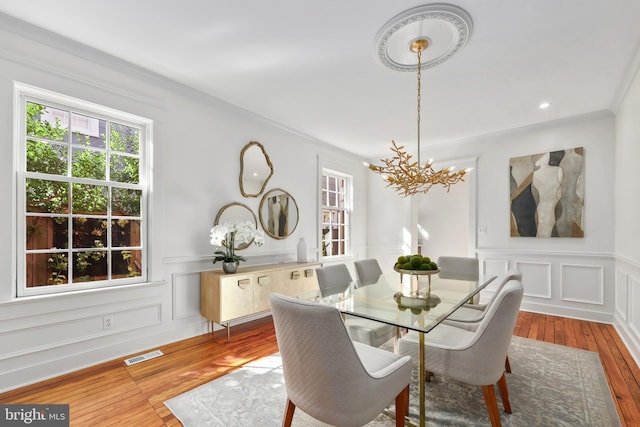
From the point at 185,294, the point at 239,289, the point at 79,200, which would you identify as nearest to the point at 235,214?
the point at 239,289

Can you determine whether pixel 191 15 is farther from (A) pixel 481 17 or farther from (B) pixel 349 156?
(B) pixel 349 156

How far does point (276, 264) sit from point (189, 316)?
1.18 metres

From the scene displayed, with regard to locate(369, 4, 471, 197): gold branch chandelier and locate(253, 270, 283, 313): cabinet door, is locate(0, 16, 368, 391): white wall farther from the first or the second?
locate(369, 4, 471, 197): gold branch chandelier

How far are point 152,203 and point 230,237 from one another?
33.0 inches

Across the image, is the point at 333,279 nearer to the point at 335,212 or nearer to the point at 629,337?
the point at 335,212

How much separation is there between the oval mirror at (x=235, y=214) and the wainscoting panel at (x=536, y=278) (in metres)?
3.79

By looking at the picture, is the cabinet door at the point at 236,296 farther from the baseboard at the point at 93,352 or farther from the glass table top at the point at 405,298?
the glass table top at the point at 405,298

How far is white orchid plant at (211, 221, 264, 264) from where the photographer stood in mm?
3109

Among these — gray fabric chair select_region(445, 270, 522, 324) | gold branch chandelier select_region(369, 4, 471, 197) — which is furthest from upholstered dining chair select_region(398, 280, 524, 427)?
gold branch chandelier select_region(369, 4, 471, 197)

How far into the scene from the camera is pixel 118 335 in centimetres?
264

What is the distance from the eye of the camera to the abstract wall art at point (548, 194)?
389 cm

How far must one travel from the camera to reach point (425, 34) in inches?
85.9

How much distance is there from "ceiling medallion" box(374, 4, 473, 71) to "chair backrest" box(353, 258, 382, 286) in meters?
1.88

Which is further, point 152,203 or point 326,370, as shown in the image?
point 152,203
